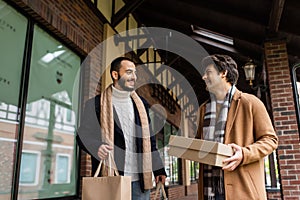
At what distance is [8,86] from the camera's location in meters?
2.47

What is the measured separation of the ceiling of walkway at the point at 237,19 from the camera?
3.71 metres

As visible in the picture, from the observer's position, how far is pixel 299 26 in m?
3.73

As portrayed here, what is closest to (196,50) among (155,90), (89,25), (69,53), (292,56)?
(155,90)

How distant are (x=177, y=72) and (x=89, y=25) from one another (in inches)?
224

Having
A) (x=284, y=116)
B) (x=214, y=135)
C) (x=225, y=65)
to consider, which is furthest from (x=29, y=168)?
(x=284, y=116)

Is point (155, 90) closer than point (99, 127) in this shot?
No

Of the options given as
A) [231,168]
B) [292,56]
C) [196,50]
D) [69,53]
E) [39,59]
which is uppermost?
[196,50]

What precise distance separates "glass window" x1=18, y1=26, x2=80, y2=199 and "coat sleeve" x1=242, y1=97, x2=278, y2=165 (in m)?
2.08

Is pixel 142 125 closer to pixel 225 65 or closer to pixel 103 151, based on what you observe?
pixel 103 151

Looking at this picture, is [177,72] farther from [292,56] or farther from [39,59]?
[39,59]

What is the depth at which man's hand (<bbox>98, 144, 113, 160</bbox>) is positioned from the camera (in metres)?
1.50

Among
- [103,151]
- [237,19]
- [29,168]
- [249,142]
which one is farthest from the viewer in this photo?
[237,19]

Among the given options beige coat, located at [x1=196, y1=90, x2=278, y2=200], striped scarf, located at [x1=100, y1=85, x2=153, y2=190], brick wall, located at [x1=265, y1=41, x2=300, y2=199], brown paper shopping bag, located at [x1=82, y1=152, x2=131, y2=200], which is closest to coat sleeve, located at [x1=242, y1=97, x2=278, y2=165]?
beige coat, located at [x1=196, y1=90, x2=278, y2=200]

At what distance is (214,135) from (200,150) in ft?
0.74
